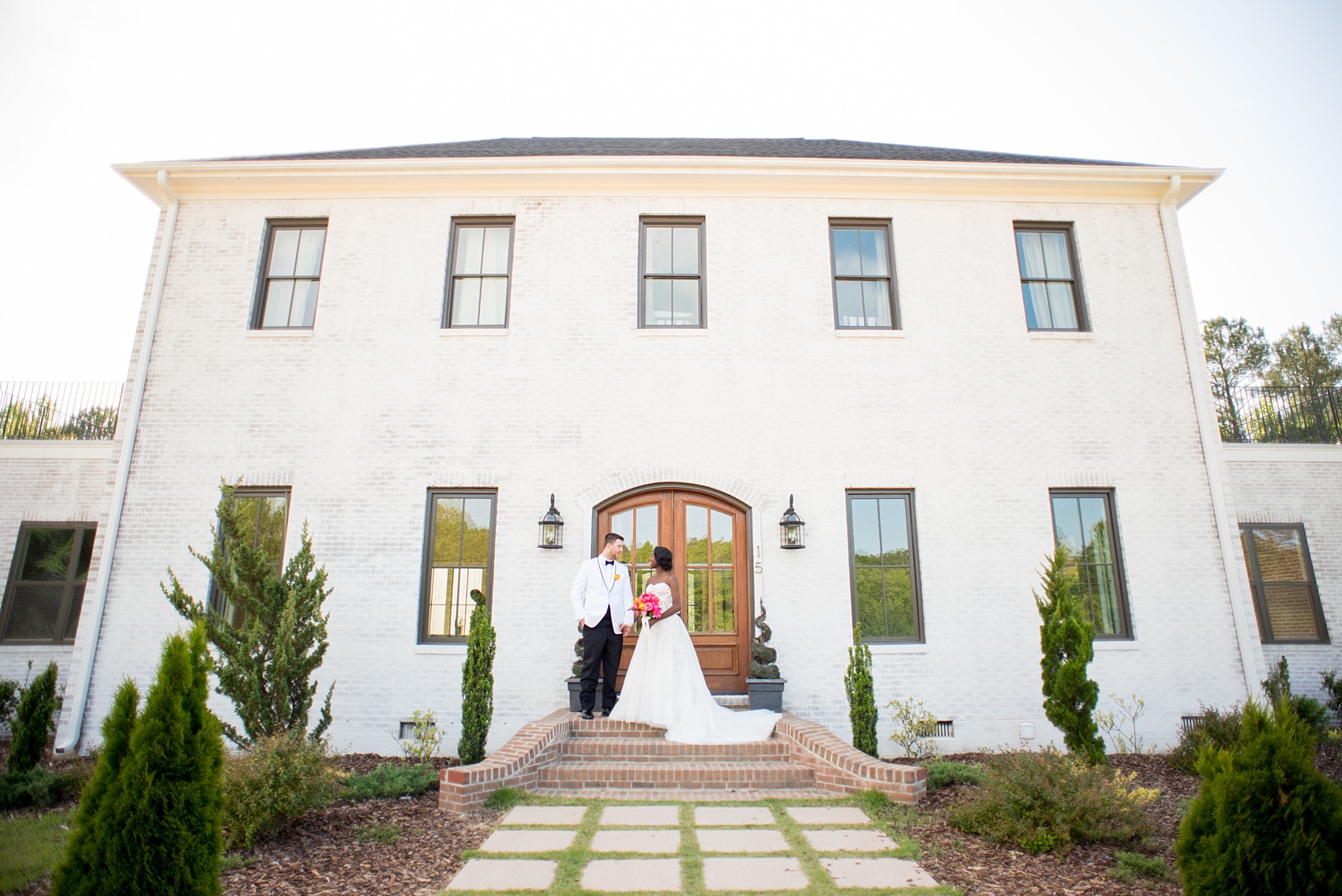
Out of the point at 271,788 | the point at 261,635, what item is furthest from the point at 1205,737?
the point at 261,635

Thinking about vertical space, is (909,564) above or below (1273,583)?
above

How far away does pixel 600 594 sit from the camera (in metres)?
7.09

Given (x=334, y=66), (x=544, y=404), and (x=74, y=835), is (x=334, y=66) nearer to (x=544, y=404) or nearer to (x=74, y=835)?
(x=544, y=404)

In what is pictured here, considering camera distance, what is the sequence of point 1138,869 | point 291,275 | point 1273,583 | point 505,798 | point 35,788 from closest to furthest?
point 1138,869 → point 505,798 → point 35,788 → point 291,275 → point 1273,583

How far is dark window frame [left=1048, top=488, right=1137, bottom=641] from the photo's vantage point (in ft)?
27.0

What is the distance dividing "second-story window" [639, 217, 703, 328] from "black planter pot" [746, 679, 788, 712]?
4578mm

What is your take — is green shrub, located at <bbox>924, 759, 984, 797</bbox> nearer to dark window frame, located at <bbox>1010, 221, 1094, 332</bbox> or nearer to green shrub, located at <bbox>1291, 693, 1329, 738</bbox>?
green shrub, located at <bbox>1291, 693, 1329, 738</bbox>

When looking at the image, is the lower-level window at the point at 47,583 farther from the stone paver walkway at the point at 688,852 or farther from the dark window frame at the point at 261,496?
the stone paver walkway at the point at 688,852

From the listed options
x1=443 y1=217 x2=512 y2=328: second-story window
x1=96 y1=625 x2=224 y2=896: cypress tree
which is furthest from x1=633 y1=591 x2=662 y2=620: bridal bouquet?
x1=443 y1=217 x2=512 y2=328: second-story window

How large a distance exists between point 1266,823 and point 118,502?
36.0 feet

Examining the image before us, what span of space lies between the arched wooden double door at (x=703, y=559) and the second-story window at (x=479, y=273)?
3.18 meters

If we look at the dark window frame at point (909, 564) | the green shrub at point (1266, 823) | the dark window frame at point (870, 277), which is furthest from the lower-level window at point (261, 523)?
the green shrub at point (1266, 823)

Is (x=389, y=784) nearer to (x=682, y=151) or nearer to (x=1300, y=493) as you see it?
(x=682, y=151)

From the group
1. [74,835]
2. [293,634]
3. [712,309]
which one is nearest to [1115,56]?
[712,309]
